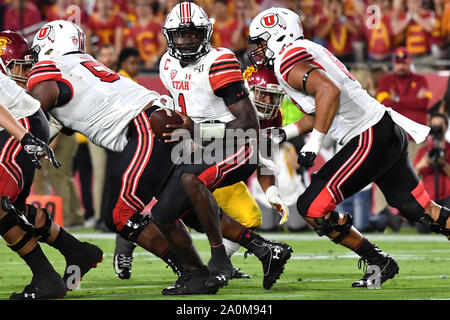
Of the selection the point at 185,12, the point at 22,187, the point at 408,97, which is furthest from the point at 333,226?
the point at 408,97

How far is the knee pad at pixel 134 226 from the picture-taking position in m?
5.80

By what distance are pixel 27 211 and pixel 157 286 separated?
0.93 metres

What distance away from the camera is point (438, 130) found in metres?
9.84

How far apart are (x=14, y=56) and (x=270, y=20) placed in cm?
161

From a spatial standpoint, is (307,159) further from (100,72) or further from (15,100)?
(15,100)

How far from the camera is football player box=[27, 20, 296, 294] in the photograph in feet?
18.3

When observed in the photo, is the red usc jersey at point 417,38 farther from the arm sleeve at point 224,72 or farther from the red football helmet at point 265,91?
the arm sleeve at point 224,72

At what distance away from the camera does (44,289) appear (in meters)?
5.24

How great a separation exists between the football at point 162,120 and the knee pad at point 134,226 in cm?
63

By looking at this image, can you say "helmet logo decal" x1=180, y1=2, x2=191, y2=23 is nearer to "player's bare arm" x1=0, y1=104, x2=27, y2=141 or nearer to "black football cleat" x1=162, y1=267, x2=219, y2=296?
"player's bare arm" x1=0, y1=104, x2=27, y2=141

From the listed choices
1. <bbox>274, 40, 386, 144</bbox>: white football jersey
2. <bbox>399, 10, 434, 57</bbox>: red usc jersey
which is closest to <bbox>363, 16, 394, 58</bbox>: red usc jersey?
<bbox>399, 10, 434, 57</bbox>: red usc jersey

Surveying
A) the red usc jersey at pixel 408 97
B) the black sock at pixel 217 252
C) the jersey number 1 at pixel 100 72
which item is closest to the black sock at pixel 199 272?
the black sock at pixel 217 252
